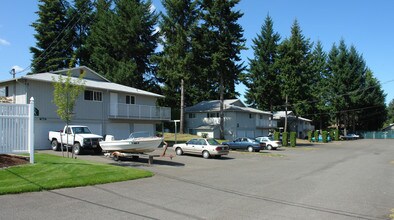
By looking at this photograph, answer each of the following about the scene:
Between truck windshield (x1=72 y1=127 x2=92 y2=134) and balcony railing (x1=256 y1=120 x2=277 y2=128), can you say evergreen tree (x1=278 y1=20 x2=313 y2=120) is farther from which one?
truck windshield (x1=72 y1=127 x2=92 y2=134)

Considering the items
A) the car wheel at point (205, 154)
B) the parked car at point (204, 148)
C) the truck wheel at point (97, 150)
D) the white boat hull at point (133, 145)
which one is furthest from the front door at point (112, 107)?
the white boat hull at point (133, 145)

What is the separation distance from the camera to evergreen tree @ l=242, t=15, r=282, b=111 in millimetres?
67250

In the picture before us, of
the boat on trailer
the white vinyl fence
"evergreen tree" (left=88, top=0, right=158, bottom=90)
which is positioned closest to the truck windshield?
the boat on trailer

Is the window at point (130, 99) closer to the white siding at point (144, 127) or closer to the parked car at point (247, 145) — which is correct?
the white siding at point (144, 127)

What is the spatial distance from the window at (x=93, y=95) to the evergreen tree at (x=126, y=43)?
20220 millimetres

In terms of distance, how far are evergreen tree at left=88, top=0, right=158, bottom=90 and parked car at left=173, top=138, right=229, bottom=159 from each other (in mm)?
26128

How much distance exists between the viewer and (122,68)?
5156 centimetres

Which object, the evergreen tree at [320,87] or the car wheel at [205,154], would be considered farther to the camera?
the evergreen tree at [320,87]

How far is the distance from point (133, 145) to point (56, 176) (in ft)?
24.0

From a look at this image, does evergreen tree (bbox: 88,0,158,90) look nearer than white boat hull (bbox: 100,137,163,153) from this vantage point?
No

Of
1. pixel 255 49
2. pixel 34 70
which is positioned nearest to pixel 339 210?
pixel 34 70

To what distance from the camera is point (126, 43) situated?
53.6 metres

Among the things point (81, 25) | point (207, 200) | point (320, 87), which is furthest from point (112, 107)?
point (320, 87)

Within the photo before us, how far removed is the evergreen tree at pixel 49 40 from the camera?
5634 cm
